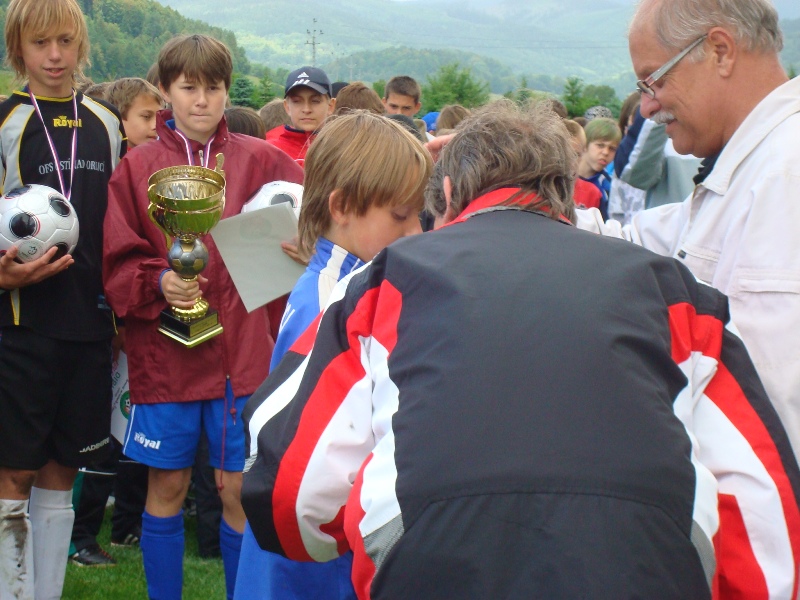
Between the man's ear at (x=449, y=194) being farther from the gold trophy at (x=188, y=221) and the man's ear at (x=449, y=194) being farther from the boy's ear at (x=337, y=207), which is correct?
the gold trophy at (x=188, y=221)

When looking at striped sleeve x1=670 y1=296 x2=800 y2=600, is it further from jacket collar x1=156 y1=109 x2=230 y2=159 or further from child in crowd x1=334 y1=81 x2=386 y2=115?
child in crowd x1=334 y1=81 x2=386 y2=115

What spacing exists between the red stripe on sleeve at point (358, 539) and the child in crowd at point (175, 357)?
2139mm

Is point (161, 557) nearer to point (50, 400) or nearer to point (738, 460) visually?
point (50, 400)

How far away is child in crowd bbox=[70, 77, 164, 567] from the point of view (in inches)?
191

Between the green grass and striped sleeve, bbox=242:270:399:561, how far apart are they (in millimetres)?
2920

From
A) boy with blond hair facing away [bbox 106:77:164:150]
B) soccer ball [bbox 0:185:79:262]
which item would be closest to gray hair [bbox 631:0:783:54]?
soccer ball [bbox 0:185:79:262]

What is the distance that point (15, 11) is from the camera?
12.3 ft

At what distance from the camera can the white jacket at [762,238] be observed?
197 centimetres

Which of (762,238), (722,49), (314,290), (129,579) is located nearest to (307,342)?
(314,290)

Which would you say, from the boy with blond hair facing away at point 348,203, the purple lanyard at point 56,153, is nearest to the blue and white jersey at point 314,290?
the boy with blond hair facing away at point 348,203

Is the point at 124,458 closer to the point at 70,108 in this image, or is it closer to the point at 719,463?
the point at 70,108

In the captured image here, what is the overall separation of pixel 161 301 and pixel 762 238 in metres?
2.41

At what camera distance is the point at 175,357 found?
364 cm

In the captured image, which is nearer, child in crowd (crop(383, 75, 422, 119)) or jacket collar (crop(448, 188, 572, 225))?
jacket collar (crop(448, 188, 572, 225))
